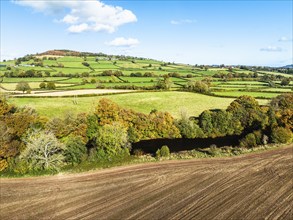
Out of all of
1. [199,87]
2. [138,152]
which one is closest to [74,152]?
[138,152]

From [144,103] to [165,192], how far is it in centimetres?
5264

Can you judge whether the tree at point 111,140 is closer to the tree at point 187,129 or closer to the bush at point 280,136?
the tree at point 187,129

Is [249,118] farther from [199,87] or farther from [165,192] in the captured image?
[199,87]

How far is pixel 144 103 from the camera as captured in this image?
82.4m

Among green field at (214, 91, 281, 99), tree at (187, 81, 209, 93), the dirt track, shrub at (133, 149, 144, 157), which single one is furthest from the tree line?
tree at (187, 81, 209, 93)

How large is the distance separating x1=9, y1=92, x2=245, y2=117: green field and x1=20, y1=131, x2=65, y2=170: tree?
29.7 meters

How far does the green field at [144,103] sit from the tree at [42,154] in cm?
2968

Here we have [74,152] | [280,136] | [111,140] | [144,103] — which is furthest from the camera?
[144,103]

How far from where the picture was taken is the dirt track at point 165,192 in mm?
27281

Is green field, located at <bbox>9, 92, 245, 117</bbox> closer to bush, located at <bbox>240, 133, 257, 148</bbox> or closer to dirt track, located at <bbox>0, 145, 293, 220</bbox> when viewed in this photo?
bush, located at <bbox>240, 133, 257, 148</bbox>

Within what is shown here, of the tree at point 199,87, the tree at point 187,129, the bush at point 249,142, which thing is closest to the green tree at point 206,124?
the tree at point 187,129

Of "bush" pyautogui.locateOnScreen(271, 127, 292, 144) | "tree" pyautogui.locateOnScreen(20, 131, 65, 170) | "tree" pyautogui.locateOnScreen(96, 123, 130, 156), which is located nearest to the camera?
"tree" pyautogui.locateOnScreen(20, 131, 65, 170)

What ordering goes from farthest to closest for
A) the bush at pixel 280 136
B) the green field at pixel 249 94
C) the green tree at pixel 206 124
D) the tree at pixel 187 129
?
1. the green field at pixel 249 94
2. the green tree at pixel 206 124
3. the tree at pixel 187 129
4. the bush at pixel 280 136

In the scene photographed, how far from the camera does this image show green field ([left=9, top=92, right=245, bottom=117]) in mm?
73688
